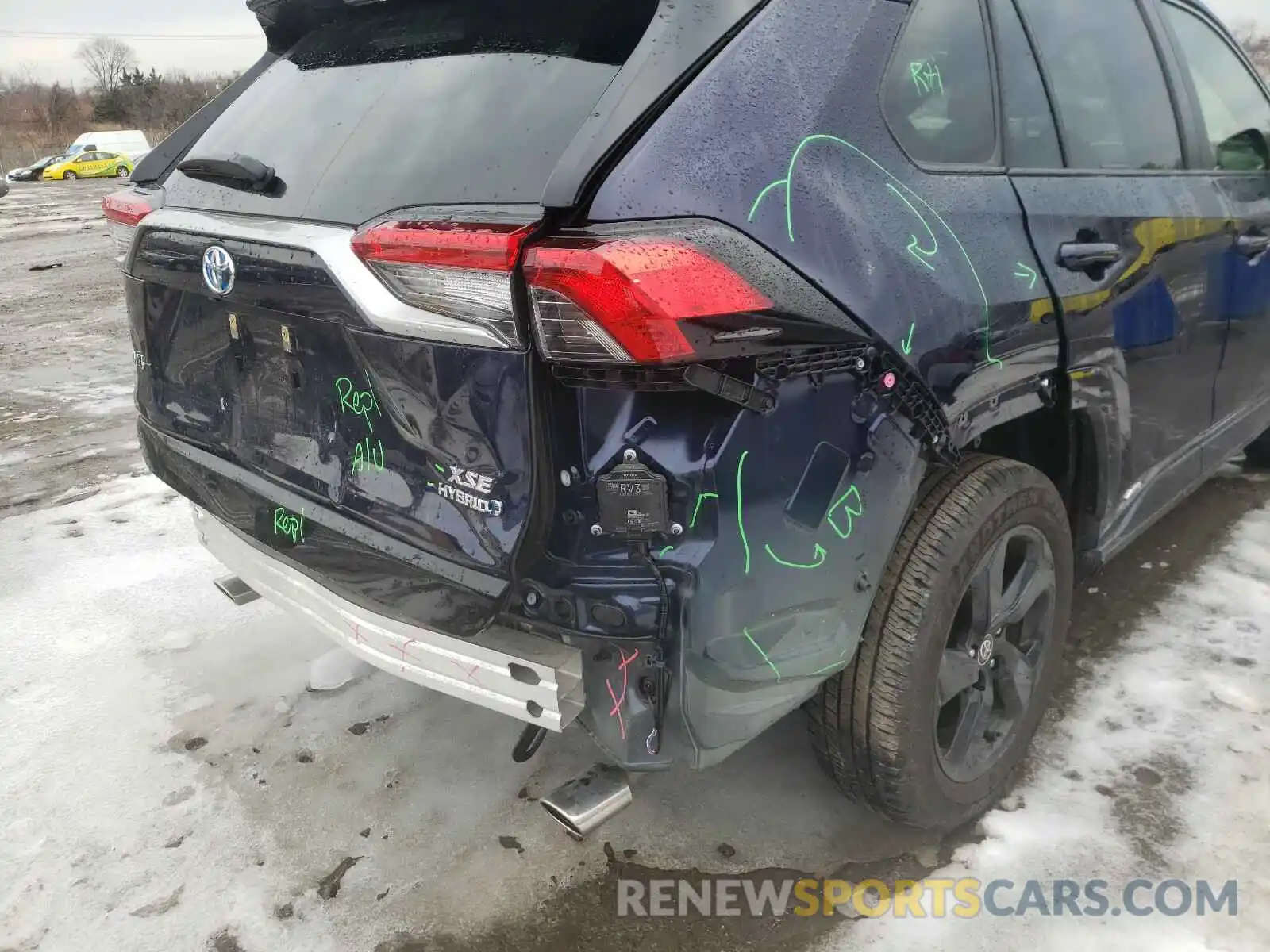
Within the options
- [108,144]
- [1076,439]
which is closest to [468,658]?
[1076,439]

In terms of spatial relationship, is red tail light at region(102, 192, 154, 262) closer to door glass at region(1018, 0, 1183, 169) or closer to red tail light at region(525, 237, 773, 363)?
red tail light at region(525, 237, 773, 363)

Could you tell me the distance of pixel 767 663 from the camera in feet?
5.52

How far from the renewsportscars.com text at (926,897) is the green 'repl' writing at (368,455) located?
1147 millimetres

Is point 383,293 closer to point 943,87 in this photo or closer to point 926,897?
point 943,87

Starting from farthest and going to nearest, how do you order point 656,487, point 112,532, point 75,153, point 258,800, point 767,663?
point 75,153 → point 112,532 → point 258,800 → point 767,663 → point 656,487

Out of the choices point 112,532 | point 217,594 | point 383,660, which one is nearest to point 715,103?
point 383,660

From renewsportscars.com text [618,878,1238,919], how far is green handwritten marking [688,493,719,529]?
3.50 ft

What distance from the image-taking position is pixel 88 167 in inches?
1599

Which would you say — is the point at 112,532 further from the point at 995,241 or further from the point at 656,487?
the point at 995,241

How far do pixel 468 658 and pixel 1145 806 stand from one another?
5.78 feet

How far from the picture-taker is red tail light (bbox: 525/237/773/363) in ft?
4.66

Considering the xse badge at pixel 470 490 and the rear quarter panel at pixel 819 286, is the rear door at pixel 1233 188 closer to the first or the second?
the rear quarter panel at pixel 819 286

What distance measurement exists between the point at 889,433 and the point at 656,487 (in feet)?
1.69

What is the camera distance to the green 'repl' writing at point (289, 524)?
2.05m
